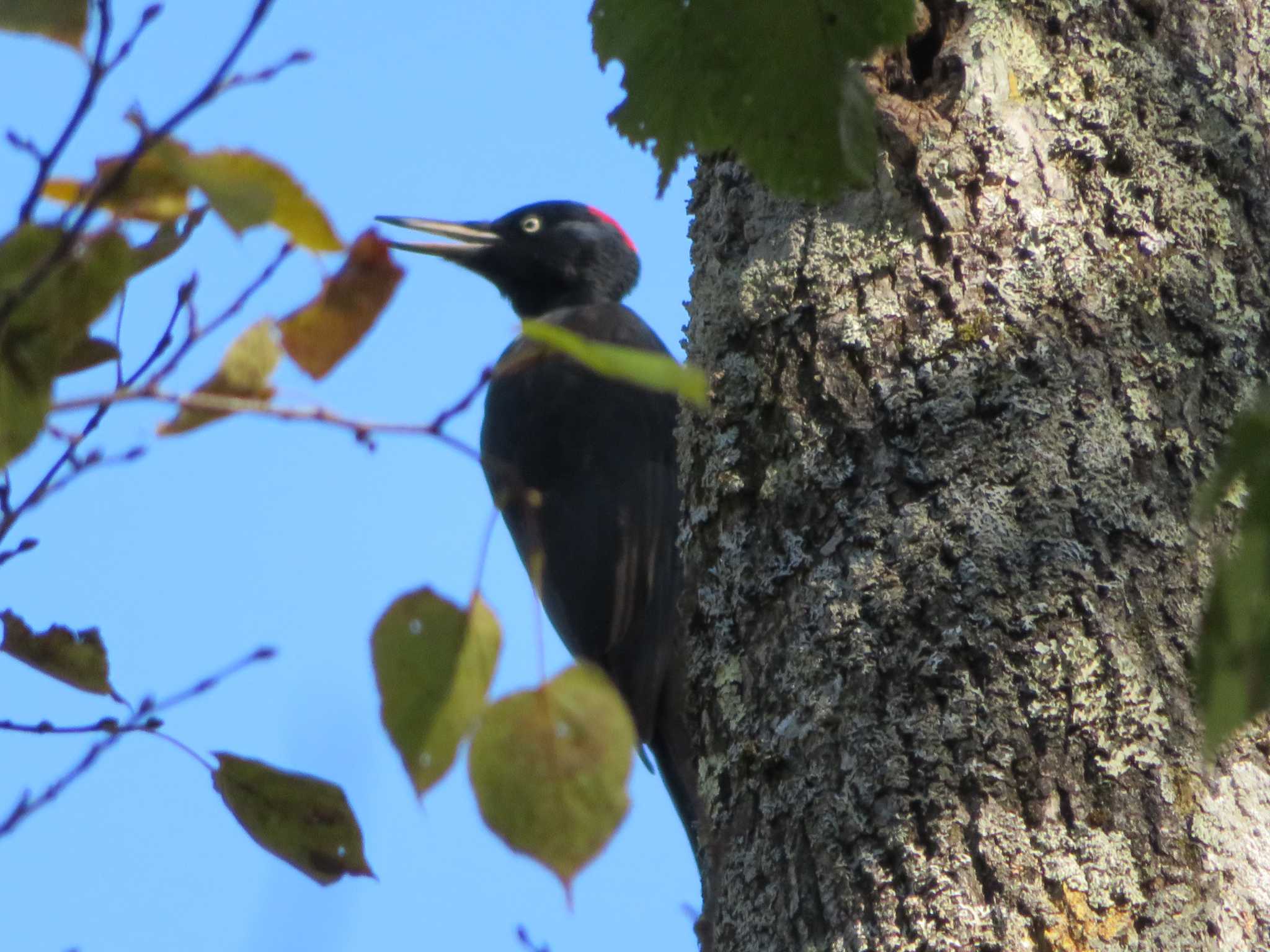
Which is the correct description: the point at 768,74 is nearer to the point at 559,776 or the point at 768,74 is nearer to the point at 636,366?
the point at 636,366

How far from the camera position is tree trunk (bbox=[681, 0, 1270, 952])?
1.66 meters

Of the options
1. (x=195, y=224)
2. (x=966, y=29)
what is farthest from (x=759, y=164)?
(x=966, y=29)

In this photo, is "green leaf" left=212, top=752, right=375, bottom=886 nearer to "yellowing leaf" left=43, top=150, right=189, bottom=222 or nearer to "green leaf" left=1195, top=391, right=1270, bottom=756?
"yellowing leaf" left=43, top=150, right=189, bottom=222

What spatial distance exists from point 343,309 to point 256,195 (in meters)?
0.16

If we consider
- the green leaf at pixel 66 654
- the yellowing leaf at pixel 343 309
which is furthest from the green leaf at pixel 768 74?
the green leaf at pixel 66 654

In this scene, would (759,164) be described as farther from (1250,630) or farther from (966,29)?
(966,29)

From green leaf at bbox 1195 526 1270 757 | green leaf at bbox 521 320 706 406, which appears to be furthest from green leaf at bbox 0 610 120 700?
green leaf at bbox 1195 526 1270 757

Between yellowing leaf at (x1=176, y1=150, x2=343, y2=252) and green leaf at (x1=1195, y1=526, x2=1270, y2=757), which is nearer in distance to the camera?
green leaf at (x1=1195, y1=526, x2=1270, y2=757)

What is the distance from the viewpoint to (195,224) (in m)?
0.92

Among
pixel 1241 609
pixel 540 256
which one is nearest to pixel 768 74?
pixel 1241 609

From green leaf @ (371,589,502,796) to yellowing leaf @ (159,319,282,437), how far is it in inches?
6.3

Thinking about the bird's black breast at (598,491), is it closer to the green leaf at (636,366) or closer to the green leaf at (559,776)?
the green leaf at (559,776)

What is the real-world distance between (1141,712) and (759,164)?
0.91 metres

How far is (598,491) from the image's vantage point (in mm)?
4031
